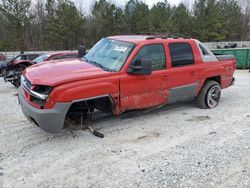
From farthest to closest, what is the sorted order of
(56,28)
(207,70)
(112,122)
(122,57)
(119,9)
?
(119,9) < (56,28) < (207,70) < (112,122) < (122,57)

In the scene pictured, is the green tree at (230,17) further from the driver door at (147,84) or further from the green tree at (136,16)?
the driver door at (147,84)

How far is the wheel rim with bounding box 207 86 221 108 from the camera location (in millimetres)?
6739

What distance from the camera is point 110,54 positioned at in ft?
18.1

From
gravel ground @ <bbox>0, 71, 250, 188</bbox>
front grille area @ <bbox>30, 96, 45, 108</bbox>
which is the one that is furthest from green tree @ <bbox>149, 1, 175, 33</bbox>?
front grille area @ <bbox>30, 96, 45, 108</bbox>

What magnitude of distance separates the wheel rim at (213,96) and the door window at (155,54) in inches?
69.8

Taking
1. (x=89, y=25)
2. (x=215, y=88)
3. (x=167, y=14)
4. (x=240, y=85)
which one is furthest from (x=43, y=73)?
(x=167, y=14)

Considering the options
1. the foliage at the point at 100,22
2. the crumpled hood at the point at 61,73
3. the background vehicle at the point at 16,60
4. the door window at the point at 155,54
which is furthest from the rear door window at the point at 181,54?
the foliage at the point at 100,22

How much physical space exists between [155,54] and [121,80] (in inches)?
42.5

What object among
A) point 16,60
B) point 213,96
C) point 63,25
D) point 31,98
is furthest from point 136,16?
point 31,98

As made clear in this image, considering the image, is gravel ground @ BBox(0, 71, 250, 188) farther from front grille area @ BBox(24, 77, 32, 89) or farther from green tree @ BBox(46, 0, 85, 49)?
green tree @ BBox(46, 0, 85, 49)

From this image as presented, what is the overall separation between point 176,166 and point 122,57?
2.33 m

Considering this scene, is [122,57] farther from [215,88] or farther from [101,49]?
[215,88]

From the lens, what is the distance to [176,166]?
392 cm

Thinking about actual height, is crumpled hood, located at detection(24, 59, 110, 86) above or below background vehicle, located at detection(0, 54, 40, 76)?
above
